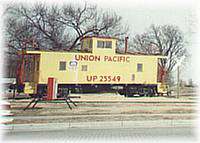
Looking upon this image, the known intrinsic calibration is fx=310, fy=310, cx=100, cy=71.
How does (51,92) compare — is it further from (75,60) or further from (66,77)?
(75,60)

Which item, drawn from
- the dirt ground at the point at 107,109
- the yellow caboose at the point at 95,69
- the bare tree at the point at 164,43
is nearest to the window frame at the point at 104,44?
the yellow caboose at the point at 95,69

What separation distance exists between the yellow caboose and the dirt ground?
56mm

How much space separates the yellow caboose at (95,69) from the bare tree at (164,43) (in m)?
0.04

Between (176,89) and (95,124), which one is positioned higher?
(176,89)

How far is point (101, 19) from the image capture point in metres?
1.80

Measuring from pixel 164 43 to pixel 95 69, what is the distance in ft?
1.46

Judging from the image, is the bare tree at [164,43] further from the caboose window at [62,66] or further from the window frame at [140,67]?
the caboose window at [62,66]

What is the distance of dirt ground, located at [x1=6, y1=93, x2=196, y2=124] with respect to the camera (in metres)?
1.70

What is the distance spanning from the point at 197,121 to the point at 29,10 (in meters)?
1.13

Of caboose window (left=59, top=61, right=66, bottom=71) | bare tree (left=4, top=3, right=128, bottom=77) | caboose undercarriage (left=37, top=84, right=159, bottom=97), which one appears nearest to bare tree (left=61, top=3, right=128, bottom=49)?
bare tree (left=4, top=3, right=128, bottom=77)

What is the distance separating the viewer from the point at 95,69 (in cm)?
178

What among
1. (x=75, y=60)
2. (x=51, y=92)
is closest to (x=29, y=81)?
(x=51, y=92)

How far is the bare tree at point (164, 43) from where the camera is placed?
70.7 inches

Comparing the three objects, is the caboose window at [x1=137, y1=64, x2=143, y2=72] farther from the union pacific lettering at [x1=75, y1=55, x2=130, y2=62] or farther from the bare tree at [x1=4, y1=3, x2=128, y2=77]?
the bare tree at [x1=4, y1=3, x2=128, y2=77]
